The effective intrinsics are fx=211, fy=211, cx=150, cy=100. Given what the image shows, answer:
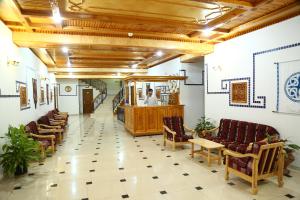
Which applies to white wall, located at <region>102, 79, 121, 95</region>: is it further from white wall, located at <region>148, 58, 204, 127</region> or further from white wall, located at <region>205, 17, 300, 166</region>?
white wall, located at <region>205, 17, 300, 166</region>

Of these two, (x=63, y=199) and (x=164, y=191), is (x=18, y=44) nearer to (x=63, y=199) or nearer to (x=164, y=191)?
(x=63, y=199)

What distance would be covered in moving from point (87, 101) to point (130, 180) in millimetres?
14496

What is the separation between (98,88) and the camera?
61.5 ft

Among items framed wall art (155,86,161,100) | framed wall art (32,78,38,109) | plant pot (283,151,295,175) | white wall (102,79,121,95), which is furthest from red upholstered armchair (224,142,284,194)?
white wall (102,79,121,95)

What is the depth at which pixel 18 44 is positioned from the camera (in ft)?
16.6

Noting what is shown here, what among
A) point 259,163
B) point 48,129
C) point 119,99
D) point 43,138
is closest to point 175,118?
point 259,163

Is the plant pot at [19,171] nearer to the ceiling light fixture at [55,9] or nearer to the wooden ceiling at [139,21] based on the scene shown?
the wooden ceiling at [139,21]

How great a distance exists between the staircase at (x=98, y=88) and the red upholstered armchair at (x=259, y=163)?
48.6 feet

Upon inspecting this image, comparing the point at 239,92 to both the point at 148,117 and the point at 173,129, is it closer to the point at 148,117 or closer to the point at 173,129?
the point at 173,129

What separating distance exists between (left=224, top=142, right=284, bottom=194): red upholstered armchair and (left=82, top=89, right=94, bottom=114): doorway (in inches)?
596

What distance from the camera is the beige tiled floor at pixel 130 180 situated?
3.36 m

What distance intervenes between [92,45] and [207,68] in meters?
3.66

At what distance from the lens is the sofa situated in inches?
174

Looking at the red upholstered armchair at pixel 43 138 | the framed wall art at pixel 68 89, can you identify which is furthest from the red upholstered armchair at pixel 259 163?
the framed wall art at pixel 68 89
